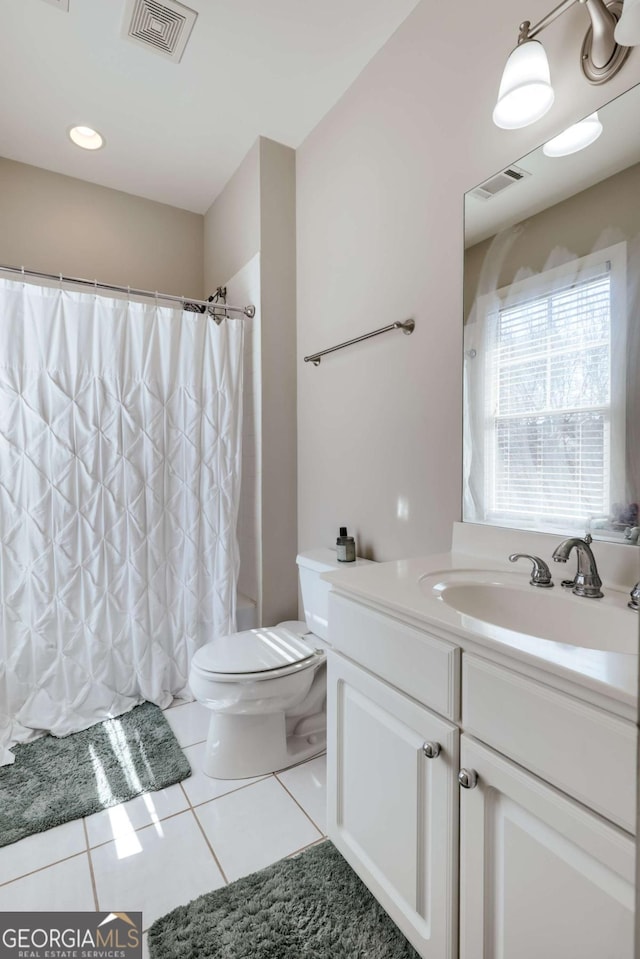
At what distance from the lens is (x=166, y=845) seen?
1269 millimetres

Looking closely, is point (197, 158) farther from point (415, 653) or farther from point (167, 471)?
point (415, 653)

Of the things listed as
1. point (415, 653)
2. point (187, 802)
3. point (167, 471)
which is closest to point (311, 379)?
point (167, 471)

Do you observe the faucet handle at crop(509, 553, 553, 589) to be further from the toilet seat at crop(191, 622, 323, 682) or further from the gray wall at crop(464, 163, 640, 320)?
the toilet seat at crop(191, 622, 323, 682)

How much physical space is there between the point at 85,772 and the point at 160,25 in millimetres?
2576

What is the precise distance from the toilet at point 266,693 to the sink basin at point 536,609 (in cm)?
67

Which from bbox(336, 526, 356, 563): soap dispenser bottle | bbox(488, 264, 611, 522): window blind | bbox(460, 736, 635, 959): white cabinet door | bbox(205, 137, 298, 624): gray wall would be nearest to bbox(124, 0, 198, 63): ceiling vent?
bbox(205, 137, 298, 624): gray wall

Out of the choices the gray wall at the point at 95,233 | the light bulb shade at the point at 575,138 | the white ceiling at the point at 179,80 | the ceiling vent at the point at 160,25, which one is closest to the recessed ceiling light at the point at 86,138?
the white ceiling at the point at 179,80

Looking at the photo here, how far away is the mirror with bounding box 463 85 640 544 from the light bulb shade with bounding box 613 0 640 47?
9 cm

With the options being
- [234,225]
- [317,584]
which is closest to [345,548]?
[317,584]

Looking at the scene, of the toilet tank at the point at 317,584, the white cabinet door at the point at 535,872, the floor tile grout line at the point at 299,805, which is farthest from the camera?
the toilet tank at the point at 317,584

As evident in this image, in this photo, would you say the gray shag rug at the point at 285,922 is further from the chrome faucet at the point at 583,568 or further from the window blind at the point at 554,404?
the window blind at the point at 554,404

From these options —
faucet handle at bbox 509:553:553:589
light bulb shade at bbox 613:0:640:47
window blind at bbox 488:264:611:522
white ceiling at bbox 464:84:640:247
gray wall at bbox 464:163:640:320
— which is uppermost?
light bulb shade at bbox 613:0:640:47

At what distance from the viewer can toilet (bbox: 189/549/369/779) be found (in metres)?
1.47

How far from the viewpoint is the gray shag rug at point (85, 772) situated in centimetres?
137
